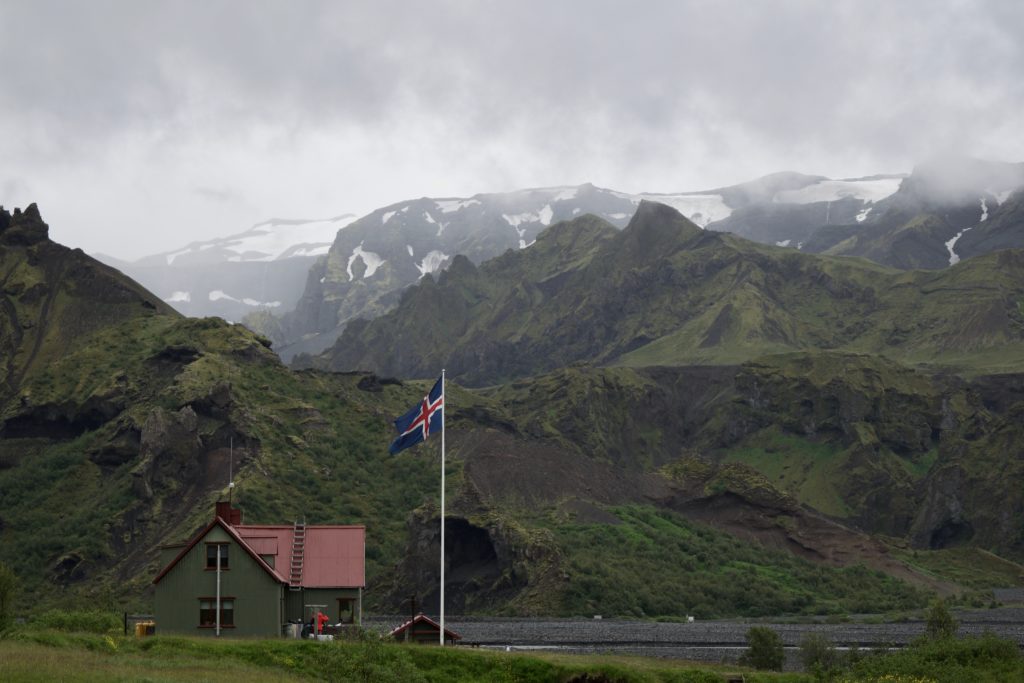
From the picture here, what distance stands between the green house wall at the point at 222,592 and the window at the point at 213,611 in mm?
252

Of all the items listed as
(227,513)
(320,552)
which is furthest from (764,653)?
(227,513)

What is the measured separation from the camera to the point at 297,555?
85375 mm

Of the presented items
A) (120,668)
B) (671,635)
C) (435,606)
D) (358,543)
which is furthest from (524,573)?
(120,668)

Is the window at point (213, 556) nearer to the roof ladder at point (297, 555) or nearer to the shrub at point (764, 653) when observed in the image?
the roof ladder at point (297, 555)

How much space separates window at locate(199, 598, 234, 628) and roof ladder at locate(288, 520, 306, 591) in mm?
4161

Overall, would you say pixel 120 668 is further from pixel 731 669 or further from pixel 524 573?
pixel 524 573

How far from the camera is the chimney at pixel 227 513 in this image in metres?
83.8

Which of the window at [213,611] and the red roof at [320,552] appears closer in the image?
the window at [213,611]

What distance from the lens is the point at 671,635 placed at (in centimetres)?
15338

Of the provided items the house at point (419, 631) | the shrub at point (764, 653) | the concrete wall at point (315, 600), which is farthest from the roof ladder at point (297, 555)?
the shrub at point (764, 653)

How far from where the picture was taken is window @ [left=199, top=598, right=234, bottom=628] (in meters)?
79.4

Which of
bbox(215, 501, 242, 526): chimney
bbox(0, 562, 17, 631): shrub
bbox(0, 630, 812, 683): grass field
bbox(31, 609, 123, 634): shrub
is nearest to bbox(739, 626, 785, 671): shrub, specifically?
bbox(0, 630, 812, 683): grass field

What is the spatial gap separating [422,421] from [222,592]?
14.9 metres

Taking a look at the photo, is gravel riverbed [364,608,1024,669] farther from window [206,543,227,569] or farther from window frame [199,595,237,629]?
window [206,543,227,569]
